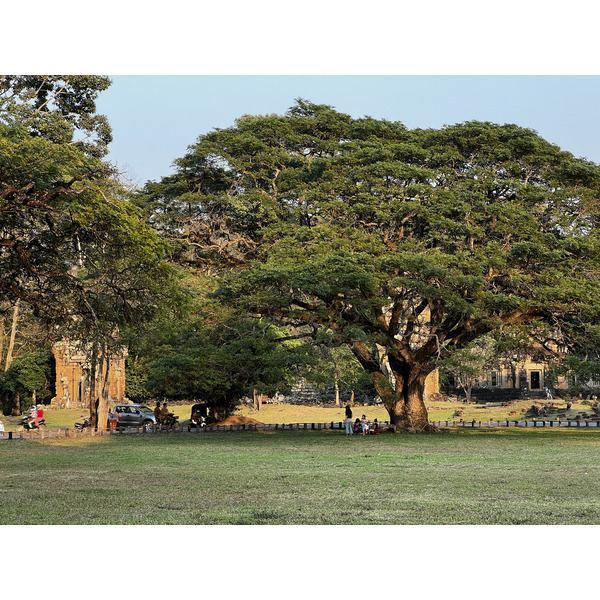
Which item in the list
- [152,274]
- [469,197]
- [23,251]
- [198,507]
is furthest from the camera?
[469,197]

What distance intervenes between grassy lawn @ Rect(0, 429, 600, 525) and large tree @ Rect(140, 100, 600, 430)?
152 inches

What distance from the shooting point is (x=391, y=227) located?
2231 cm

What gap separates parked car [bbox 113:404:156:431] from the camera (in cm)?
2949

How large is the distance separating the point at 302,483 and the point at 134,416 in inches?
771

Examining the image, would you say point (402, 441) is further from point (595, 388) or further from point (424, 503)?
point (595, 388)

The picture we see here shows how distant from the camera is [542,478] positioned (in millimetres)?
12125

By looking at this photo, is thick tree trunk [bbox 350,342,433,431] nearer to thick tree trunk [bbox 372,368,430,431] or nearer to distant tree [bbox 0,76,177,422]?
thick tree trunk [bbox 372,368,430,431]

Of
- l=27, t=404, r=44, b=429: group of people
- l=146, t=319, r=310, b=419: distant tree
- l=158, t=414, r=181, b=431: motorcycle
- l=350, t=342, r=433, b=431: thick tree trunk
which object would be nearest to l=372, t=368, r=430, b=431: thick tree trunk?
l=350, t=342, r=433, b=431: thick tree trunk

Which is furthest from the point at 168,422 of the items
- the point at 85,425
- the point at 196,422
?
the point at 85,425

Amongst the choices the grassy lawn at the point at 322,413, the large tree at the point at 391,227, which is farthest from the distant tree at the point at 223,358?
the grassy lawn at the point at 322,413

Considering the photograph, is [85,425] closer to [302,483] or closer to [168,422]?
[168,422]

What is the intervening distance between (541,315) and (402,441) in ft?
18.1

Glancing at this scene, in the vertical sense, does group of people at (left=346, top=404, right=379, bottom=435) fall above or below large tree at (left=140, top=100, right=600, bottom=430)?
below

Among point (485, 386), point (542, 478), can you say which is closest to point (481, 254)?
point (542, 478)
